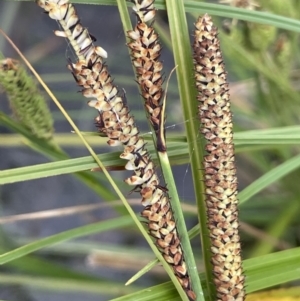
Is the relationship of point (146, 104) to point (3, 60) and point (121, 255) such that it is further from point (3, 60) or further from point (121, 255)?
point (121, 255)

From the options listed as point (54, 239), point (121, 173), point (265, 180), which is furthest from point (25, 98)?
point (121, 173)

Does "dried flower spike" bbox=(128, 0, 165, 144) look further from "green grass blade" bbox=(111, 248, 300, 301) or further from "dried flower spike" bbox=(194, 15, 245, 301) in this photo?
"green grass blade" bbox=(111, 248, 300, 301)

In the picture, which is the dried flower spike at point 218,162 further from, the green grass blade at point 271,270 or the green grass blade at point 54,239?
the green grass blade at point 54,239

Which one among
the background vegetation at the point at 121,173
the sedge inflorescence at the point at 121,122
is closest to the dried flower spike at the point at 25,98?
the background vegetation at the point at 121,173

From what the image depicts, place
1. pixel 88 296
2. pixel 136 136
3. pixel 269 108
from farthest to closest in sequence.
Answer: pixel 88 296 → pixel 269 108 → pixel 136 136

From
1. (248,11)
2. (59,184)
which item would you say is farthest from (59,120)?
(248,11)
